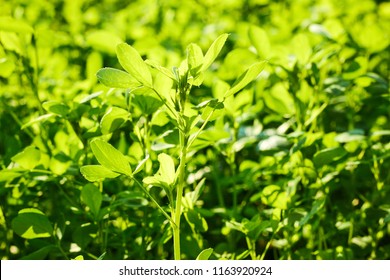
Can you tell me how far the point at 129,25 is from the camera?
2.23 meters

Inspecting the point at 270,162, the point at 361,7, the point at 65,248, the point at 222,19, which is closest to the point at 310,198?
the point at 270,162

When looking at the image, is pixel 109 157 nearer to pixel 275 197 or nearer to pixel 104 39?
pixel 275 197

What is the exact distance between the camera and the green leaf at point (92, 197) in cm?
107

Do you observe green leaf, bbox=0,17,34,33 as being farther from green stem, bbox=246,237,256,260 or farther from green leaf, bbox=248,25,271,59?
green stem, bbox=246,237,256,260

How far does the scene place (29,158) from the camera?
3.56 feet

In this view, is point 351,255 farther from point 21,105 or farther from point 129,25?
point 129,25

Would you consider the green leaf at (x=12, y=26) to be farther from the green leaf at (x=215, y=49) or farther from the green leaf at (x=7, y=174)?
→ the green leaf at (x=215, y=49)

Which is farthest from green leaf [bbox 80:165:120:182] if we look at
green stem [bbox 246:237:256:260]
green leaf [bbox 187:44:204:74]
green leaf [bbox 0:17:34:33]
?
green leaf [bbox 0:17:34:33]

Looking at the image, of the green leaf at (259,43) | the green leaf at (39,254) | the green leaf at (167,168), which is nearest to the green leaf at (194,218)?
the green leaf at (167,168)

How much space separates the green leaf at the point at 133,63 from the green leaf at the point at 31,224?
41cm

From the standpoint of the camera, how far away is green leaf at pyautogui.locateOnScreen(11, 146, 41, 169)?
42.1 inches

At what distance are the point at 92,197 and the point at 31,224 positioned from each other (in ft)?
0.48

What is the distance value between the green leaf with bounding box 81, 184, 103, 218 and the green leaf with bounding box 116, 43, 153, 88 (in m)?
0.31

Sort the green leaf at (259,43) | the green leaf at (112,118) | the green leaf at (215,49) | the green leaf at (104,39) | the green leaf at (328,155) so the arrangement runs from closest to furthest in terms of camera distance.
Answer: the green leaf at (215,49)
the green leaf at (112,118)
the green leaf at (328,155)
the green leaf at (259,43)
the green leaf at (104,39)
